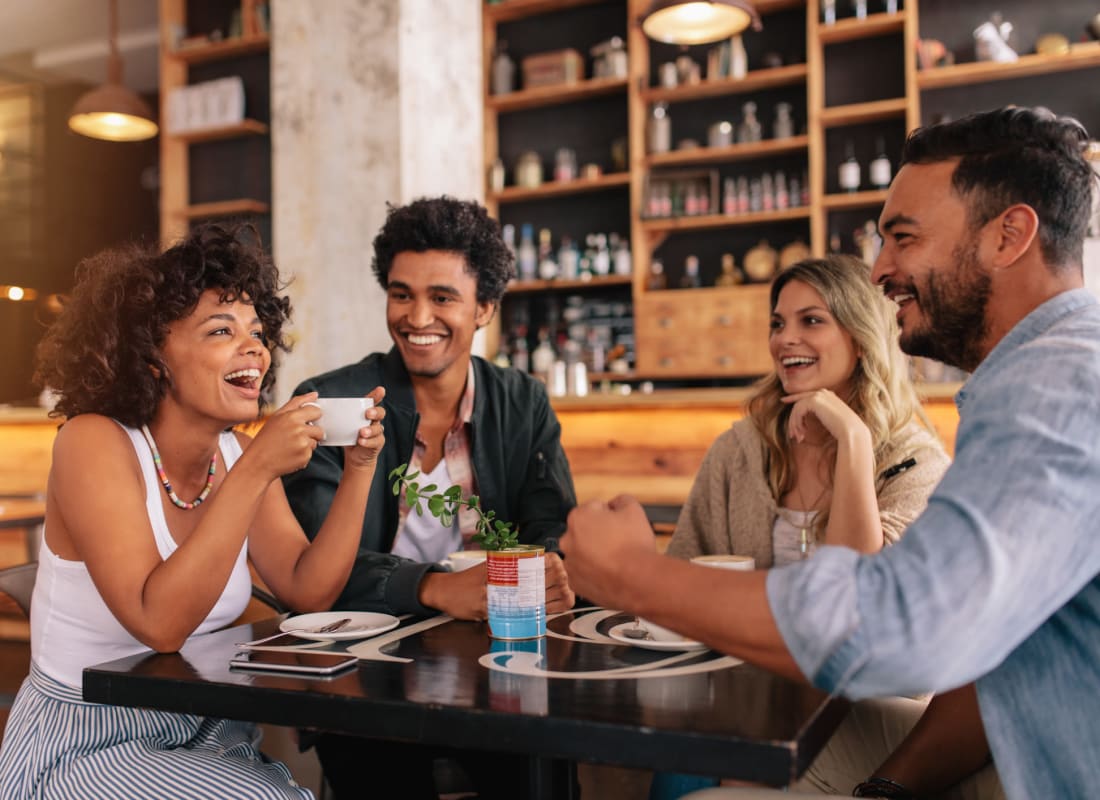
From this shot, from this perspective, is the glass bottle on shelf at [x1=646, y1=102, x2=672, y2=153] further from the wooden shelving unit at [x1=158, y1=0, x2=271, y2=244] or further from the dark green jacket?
the dark green jacket

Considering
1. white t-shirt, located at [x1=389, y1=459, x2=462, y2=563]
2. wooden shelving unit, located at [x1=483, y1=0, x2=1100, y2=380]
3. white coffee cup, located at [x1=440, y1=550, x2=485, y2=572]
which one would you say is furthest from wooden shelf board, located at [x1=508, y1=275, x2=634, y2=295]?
white coffee cup, located at [x1=440, y1=550, x2=485, y2=572]

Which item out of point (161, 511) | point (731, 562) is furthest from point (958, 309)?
point (161, 511)

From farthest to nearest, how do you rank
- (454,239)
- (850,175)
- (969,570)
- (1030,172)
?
(850,175), (454,239), (1030,172), (969,570)

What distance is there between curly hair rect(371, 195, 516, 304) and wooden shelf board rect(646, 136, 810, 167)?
3211mm

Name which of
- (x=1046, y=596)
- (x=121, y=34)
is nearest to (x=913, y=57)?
(x=1046, y=596)

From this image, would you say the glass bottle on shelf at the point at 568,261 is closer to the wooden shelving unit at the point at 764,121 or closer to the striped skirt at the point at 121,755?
the wooden shelving unit at the point at 764,121

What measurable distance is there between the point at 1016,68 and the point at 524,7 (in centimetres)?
284

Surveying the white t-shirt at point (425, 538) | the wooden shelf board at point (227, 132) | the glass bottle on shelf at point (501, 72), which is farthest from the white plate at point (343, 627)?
the wooden shelf board at point (227, 132)

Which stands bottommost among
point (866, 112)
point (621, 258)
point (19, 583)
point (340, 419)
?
point (19, 583)

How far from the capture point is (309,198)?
427cm

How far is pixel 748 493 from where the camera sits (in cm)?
212

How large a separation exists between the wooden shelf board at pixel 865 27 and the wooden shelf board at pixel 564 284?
170 centimetres

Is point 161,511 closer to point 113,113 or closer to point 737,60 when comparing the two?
point 737,60

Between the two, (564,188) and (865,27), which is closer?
(865,27)
